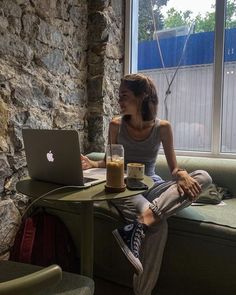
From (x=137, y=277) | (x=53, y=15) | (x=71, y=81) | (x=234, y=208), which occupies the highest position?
(x=53, y=15)

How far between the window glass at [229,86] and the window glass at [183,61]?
0.09ft

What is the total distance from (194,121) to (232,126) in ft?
1.04

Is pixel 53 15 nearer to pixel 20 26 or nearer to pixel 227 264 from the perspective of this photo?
pixel 20 26

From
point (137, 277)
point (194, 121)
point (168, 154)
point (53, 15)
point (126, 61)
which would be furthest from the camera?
point (126, 61)

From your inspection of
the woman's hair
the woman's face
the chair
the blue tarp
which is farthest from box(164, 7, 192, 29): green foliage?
the chair

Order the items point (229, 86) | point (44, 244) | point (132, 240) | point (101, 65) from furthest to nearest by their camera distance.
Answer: point (101, 65), point (229, 86), point (44, 244), point (132, 240)

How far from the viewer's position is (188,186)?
4.65ft

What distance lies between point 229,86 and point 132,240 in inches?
66.0

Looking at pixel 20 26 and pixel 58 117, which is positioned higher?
pixel 20 26

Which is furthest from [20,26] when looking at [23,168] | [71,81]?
[23,168]

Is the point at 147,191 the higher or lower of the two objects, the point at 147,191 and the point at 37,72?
the lower

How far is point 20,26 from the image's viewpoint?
1.90m

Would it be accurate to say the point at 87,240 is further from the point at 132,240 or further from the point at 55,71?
the point at 55,71

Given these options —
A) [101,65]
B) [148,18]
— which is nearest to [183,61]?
[148,18]
